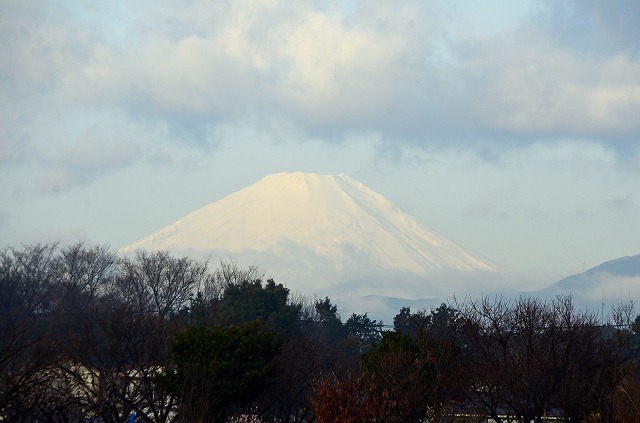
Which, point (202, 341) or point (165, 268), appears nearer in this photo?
point (202, 341)

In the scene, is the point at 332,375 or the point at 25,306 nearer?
the point at 332,375

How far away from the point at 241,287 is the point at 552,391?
34.0 meters

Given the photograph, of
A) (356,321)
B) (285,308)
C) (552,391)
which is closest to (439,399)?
(552,391)

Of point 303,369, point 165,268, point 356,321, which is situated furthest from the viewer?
point 165,268

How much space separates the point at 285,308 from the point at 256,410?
3146cm

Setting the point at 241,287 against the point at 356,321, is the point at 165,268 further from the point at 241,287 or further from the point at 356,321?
the point at 241,287

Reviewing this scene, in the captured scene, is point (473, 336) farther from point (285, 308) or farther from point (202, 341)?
point (285, 308)

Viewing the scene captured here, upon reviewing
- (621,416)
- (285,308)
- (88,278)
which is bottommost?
(621,416)

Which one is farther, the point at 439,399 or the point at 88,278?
the point at 88,278

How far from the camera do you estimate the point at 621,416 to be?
20500 mm

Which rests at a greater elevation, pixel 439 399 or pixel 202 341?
pixel 202 341

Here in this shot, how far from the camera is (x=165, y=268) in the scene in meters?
86.9

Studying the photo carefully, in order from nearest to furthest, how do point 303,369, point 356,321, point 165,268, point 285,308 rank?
point 303,369 → point 285,308 → point 356,321 → point 165,268

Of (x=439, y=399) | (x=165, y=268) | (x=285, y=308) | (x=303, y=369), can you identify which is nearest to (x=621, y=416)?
(x=439, y=399)
